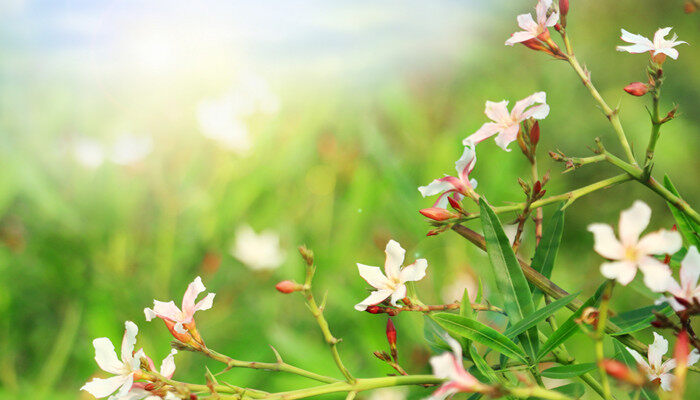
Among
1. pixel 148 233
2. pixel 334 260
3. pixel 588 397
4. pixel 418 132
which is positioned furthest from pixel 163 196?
pixel 588 397

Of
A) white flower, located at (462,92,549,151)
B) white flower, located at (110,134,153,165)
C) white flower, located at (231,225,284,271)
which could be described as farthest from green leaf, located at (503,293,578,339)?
white flower, located at (110,134,153,165)

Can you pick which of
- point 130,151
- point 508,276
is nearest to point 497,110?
point 508,276

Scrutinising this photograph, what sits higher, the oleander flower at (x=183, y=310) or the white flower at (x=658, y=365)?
the oleander flower at (x=183, y=310)

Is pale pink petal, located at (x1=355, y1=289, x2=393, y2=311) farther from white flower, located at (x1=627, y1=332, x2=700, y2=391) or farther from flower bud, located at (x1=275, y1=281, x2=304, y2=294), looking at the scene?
white flower, located at (x1=627, y1=332, x2=700, y2=391)

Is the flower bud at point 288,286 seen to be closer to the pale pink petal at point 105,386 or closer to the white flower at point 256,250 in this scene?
the pale pink petal at point 105,386

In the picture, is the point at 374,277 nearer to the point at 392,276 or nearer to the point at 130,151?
the point at 392,276

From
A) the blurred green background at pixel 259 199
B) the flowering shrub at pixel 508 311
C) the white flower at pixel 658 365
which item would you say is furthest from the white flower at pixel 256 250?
the white flower at pixel 658 365
